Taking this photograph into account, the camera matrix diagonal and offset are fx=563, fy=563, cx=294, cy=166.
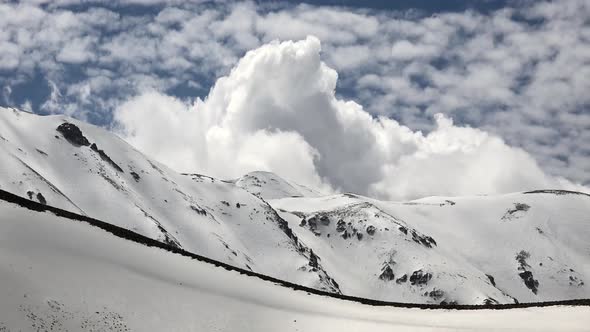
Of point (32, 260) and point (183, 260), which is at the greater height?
point (183, 260)

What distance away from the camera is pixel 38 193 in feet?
526

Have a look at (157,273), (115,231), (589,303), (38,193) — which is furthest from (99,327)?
(38,193)

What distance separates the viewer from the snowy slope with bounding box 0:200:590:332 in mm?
23062

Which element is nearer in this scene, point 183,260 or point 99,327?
point 99,327

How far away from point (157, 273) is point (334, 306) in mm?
11251

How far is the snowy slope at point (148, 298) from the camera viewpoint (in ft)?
75.7

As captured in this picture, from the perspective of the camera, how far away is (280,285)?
37.5 meters

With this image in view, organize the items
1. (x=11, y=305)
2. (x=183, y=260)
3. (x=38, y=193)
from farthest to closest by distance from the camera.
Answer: (x=38, y=193) → (x=183, y=260) → (x=11, y=305)

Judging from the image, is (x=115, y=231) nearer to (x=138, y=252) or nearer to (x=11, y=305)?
(x=138, y=252)

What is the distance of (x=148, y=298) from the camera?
26891mm

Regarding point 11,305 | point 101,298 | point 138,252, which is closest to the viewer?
point 11,305

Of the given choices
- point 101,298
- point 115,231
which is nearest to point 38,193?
point 115,231

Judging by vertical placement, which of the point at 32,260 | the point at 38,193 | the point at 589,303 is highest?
the point at 38,193

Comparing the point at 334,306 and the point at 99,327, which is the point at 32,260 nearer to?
the point at 99,327
